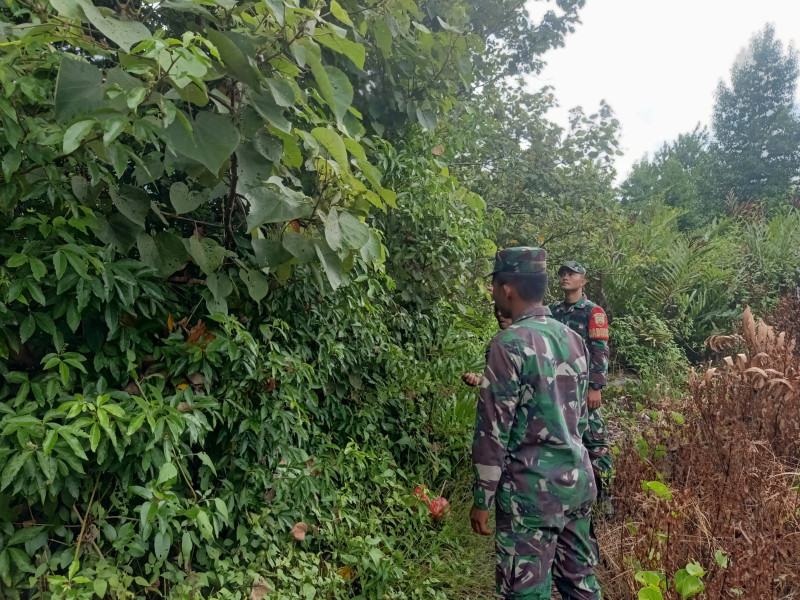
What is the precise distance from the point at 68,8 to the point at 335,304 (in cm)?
161

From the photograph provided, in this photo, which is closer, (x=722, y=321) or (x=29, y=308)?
(x=29, y=308)

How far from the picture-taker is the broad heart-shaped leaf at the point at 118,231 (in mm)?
1791

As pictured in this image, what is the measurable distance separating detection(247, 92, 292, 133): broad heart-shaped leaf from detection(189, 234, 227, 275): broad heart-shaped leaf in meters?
0.53

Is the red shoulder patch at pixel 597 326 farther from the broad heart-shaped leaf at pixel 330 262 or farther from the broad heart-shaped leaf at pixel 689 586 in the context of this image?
the broad heart-shaped leaf at pixel 330 262

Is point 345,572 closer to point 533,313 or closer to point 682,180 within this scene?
point 533,313

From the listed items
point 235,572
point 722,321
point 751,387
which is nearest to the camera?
point 235,572

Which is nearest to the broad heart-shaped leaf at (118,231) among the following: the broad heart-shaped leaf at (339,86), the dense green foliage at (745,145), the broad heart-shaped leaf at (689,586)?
the broad heart-shaped leaf at (339,86)

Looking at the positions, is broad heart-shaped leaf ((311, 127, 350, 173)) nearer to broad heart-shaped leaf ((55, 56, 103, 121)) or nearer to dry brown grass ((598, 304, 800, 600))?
broad heart-shaped leaf ((55, 56, 103, 121))

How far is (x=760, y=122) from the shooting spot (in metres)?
25.4

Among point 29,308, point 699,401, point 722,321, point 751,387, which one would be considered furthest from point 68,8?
point 722,321

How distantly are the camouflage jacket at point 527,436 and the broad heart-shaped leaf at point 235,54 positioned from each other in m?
1.25

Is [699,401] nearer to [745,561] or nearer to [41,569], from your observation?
[745,561]

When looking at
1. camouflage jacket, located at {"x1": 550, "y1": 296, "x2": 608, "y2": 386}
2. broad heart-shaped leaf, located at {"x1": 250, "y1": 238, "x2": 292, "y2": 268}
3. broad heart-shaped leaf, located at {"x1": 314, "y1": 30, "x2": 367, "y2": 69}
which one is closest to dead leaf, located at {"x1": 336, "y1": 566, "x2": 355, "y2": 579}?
broad heart-shaped leaf, located at {"x1": 250, "y1": 238, "x2": 292, "y2": 268}

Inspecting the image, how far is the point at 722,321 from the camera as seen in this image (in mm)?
7090
